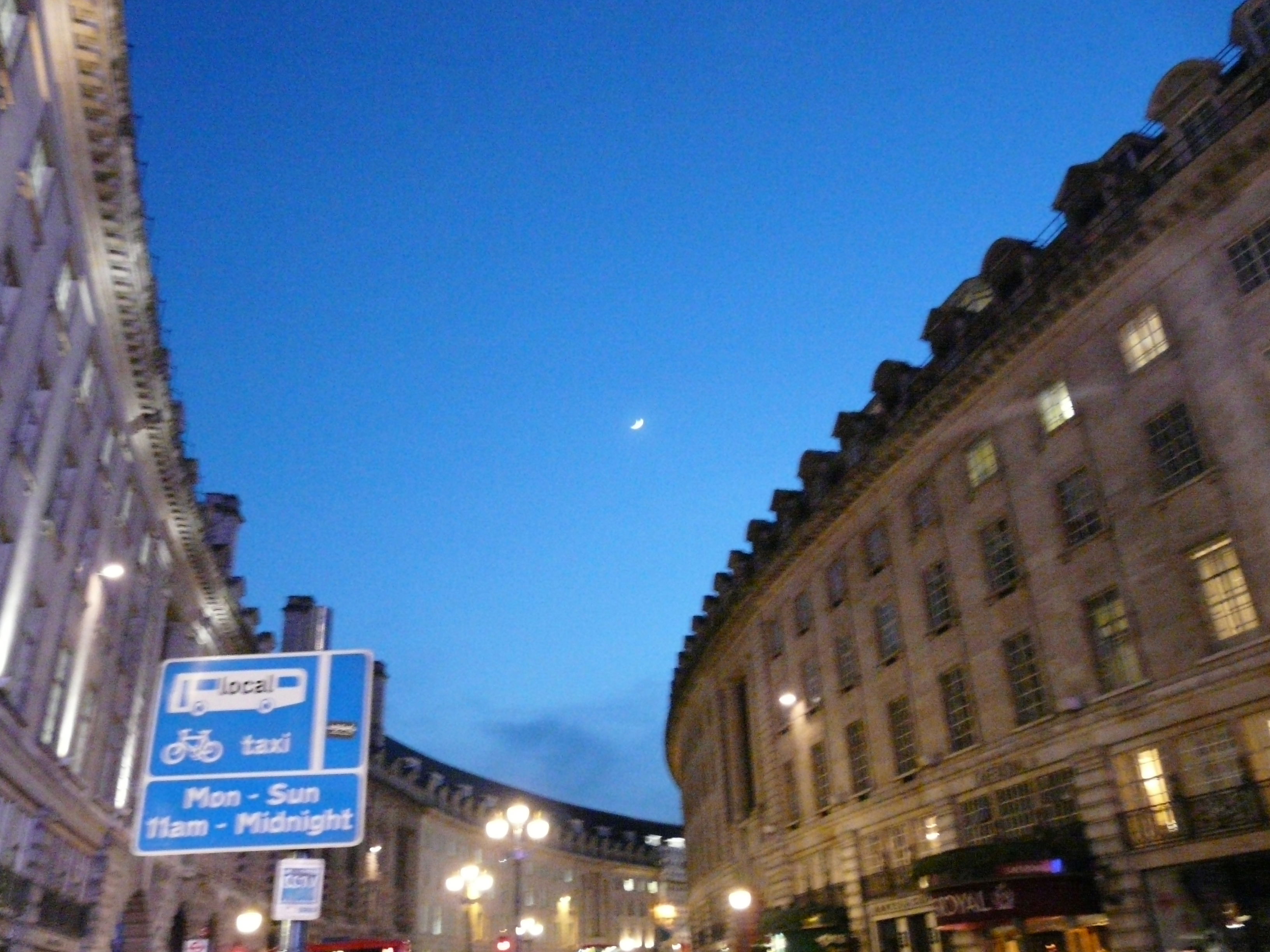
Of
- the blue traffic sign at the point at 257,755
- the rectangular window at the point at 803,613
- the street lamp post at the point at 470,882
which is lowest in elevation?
the blue traffic sign at the point at 257,755

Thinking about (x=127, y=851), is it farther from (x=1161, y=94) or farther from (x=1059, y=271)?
(x=1161, y=94)

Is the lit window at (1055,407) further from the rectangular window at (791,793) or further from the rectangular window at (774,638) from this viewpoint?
the rectangular window at (791,793)

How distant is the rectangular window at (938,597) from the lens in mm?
34531

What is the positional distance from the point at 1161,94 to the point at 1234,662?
15.0 m

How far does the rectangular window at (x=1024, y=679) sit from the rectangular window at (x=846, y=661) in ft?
28.1

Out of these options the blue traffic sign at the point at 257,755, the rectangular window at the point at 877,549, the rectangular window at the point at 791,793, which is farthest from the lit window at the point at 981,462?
the blue traffic sign at the point at 257,755

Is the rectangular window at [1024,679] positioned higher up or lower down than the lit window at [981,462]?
lower down

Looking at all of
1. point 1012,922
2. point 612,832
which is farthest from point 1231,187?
point 612,832

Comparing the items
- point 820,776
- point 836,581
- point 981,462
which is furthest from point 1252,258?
point 820,776

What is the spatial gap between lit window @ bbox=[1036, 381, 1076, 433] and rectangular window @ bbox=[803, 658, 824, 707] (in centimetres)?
1523

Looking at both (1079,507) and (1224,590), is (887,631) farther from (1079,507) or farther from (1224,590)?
(1224,590)

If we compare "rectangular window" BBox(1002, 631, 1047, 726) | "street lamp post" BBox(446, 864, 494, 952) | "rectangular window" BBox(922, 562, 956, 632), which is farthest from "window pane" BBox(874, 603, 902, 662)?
"street lamp post" BBox(446, 864, 494, 952)

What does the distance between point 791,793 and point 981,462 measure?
Answer: 18.4m

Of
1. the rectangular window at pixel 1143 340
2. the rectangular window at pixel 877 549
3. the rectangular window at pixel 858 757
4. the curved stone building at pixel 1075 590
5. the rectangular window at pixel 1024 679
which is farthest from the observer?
the rectangular window at pixel 877 549
